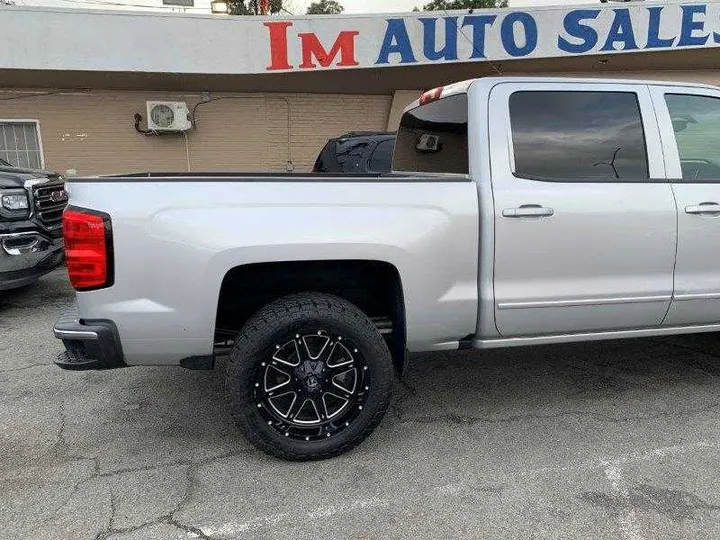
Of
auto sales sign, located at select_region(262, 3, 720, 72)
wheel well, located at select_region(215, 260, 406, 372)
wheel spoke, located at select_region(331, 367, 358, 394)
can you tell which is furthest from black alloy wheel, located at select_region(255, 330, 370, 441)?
auto sales sign, located at select_region(262, 3, 720, 72)

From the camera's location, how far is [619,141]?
3188mm

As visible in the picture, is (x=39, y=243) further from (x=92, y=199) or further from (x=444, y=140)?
(x=444, y=140)

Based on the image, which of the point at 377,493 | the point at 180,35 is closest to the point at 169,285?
the point at 377,493

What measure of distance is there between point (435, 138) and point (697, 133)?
5.28ft

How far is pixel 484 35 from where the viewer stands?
1052 centimetres

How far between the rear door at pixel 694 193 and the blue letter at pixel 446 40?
7826 millimetres

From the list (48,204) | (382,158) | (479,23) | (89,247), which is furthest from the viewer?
(479,23)

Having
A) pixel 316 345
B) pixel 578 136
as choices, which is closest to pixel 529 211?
pixel 578 136

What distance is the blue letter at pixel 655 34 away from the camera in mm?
10500

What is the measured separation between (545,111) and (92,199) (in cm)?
245

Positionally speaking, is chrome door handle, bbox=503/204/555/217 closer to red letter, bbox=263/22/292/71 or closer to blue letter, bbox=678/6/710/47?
red letter, bbox=263/22/292/71

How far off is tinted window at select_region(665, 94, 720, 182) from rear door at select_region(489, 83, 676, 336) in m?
0.21

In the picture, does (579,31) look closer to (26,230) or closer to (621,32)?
(621,32)

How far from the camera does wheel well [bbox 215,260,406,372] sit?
2893 millimetres
